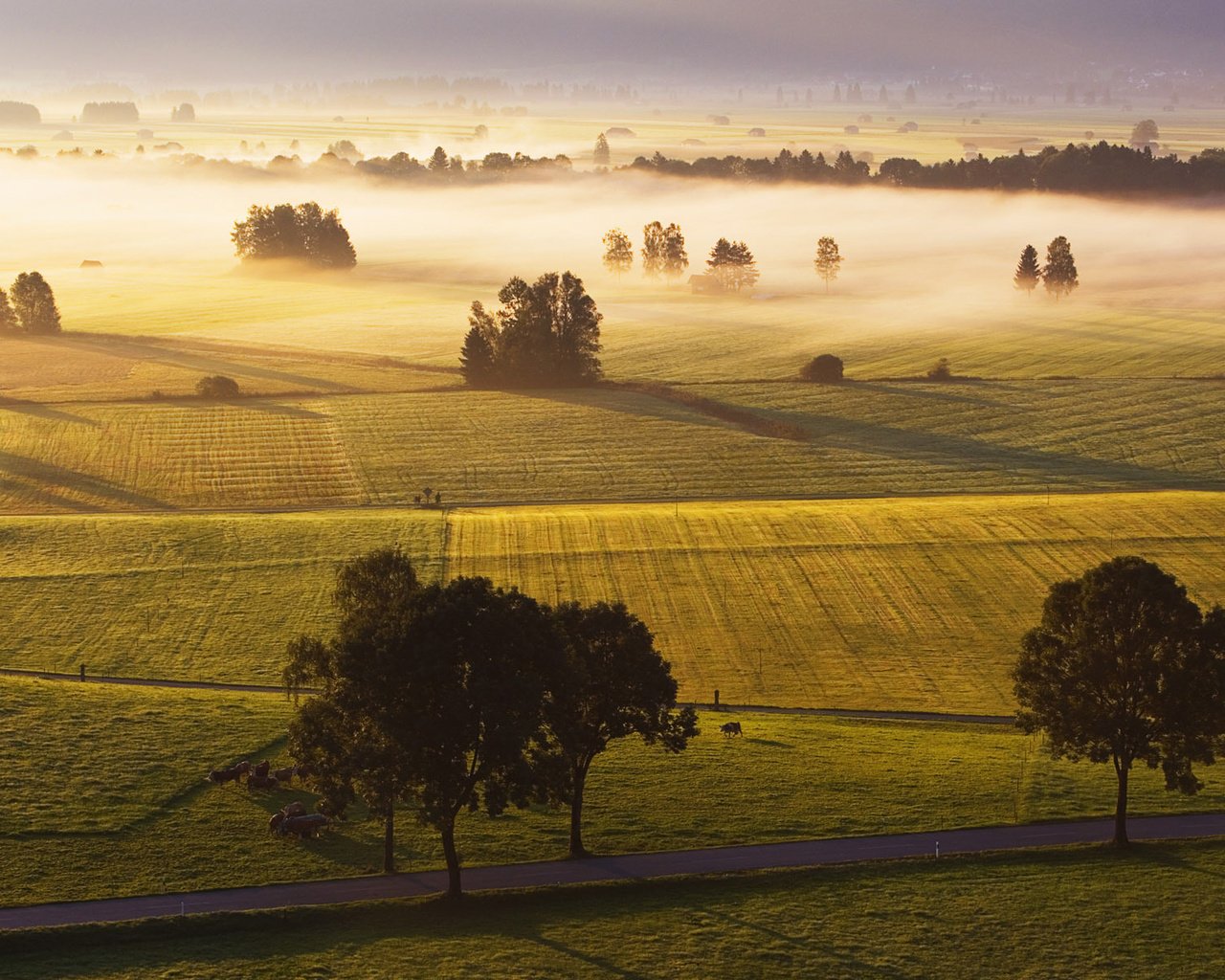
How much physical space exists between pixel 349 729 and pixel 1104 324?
153 m

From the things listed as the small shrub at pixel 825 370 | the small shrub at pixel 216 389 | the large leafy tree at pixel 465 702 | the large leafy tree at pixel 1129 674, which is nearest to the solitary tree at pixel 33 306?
the small shrub at pixel 216 389

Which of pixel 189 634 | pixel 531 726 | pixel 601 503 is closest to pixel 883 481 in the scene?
pixel 601 503

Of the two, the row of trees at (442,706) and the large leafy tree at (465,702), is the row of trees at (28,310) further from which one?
the large leafy tree at (465,702)

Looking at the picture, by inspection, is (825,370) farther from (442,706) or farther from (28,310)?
(442,706)

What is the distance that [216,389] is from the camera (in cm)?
13275

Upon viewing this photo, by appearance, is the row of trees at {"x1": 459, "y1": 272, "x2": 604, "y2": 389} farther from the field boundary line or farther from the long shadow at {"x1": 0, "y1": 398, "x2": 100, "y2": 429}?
the field boundary line

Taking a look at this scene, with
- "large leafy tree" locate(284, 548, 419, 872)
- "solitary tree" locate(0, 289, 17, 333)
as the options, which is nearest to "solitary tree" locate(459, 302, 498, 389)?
"solitary tree" locate(0, 289, 17, 333)

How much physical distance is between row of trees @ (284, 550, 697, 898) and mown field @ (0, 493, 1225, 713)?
20.2 meters

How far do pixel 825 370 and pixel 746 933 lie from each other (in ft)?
342

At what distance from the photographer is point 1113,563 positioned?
48406 mm

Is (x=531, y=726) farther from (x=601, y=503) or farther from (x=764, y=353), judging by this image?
(x=764, y=353)

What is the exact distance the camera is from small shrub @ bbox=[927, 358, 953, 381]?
474 feet

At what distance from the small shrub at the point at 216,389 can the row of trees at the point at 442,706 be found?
8906 cm

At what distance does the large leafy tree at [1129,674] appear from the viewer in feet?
156
